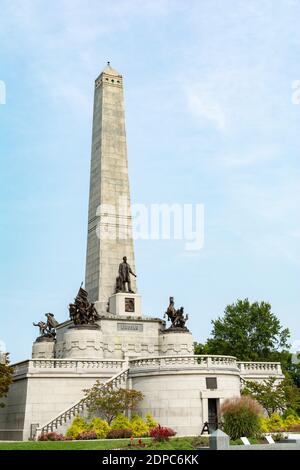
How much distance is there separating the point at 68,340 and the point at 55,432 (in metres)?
11.1

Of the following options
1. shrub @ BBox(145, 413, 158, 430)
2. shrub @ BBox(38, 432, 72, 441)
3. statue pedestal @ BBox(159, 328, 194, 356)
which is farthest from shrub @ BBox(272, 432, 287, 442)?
statue pedestal @ BBox(159, 328, 194, 356)

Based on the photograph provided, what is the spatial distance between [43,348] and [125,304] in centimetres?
797

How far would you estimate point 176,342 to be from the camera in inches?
1790

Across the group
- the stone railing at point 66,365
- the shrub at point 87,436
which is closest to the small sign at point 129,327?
the stone railing at point 66,365

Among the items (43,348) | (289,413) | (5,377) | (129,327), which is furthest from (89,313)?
(289,413)

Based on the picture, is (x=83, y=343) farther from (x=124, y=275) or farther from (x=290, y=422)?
(x=290, y=422)

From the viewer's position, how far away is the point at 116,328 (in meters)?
45.4

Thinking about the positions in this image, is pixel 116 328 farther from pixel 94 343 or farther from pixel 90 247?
pixel 90 247

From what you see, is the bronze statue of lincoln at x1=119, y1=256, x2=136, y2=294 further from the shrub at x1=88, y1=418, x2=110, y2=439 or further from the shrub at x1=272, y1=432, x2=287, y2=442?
the shrub at x1=272, y1=432, x2=287, y2=442

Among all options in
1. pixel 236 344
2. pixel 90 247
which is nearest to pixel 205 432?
pixel 90 247

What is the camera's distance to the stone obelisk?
4912 centimetres

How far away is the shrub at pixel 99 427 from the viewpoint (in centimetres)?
3132

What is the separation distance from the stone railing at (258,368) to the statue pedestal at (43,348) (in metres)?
15.5
